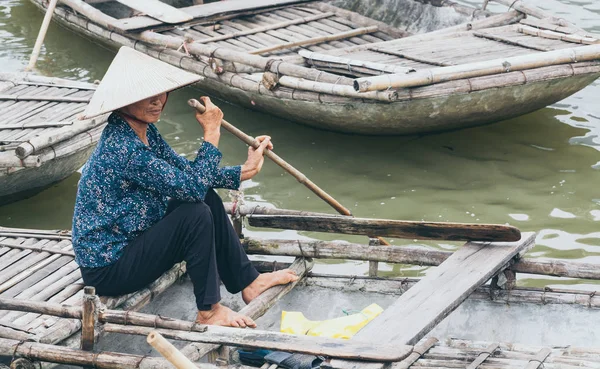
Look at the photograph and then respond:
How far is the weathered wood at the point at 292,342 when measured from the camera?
279cm

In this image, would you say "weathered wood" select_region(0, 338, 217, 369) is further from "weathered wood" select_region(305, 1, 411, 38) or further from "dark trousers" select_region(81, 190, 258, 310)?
"weathered wood" select_region(305, 1, 411, 38)

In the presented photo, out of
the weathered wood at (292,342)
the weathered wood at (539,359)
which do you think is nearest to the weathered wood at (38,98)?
the weathered wood at (292,342)

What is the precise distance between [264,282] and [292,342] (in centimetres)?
83

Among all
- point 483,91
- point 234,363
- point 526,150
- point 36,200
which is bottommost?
point 36,200

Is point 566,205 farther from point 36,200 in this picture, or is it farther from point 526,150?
point 36,200

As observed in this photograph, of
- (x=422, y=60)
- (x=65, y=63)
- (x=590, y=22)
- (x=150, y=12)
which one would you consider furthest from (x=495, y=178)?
(x=65, y=63)

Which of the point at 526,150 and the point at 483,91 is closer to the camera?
the point at 483,91

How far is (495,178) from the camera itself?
5992mm

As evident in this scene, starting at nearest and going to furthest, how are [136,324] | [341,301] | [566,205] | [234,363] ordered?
[136,324] < [234,363] < [341,301] < [566,205]

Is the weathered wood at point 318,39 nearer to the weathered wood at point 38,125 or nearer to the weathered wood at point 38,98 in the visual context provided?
the weathered wood at point 38,98

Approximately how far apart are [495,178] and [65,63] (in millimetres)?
4522

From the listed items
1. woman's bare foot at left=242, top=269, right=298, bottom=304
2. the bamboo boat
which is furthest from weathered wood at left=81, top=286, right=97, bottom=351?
woman's bare foot at left=242, top=269, right=298, bottom=304

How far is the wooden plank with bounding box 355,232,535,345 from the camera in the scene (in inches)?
119

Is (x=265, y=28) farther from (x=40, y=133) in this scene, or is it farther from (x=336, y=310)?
(x=336, y=310)
